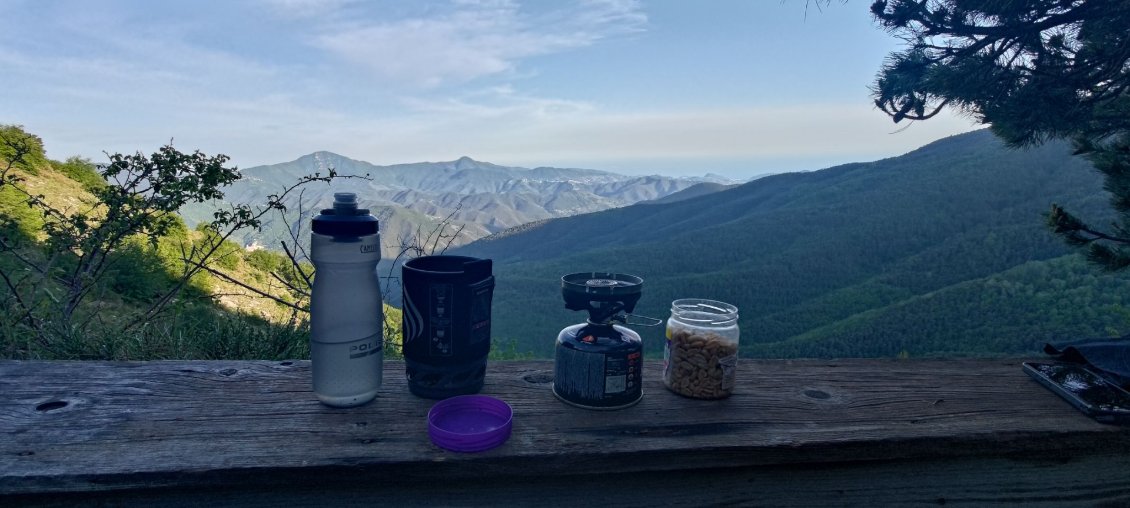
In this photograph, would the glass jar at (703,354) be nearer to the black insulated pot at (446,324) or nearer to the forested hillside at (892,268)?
the black insulated pot at (446,324)

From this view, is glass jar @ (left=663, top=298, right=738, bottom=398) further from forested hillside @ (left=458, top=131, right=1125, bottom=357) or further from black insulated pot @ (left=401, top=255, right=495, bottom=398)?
forested hillside @ (left=458, top=131, right=1125, bottom=357)

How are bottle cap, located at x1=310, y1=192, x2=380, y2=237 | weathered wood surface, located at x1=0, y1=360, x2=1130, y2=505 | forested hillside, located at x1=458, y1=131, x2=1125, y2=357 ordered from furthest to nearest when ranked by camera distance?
forested hillside, located at x1=458, y1=131, x2=1125, y2=357 → bottle cap, located at x1=310, y1=192, x2=380, y2=237 → weathered wood surface, located at x1=0, y1=360, x2=1130, y2=505

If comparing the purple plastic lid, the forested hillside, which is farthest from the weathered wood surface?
the forested hillside

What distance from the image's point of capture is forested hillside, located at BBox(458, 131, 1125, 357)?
1983 cm

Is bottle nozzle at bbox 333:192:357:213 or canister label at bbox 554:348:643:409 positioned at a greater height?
bottle nozzle at bbox 333:192:357:213

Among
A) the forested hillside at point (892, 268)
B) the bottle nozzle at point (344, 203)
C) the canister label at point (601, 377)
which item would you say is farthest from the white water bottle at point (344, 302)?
the forested hillside at point (892, 268)

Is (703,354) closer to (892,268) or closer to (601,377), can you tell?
(601,377)

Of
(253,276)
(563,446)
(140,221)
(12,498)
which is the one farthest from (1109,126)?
(253,276)

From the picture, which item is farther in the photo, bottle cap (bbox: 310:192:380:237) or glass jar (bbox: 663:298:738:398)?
glass jar (bbox: 663:298:738:398)

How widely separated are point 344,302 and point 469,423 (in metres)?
0.43

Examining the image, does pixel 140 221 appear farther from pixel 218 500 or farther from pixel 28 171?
pixel 28 171

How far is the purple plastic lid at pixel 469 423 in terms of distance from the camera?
1.14m

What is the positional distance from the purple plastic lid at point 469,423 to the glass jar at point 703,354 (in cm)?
50

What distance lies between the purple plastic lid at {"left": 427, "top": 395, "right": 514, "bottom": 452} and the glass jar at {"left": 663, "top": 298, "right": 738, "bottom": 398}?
0.50m
